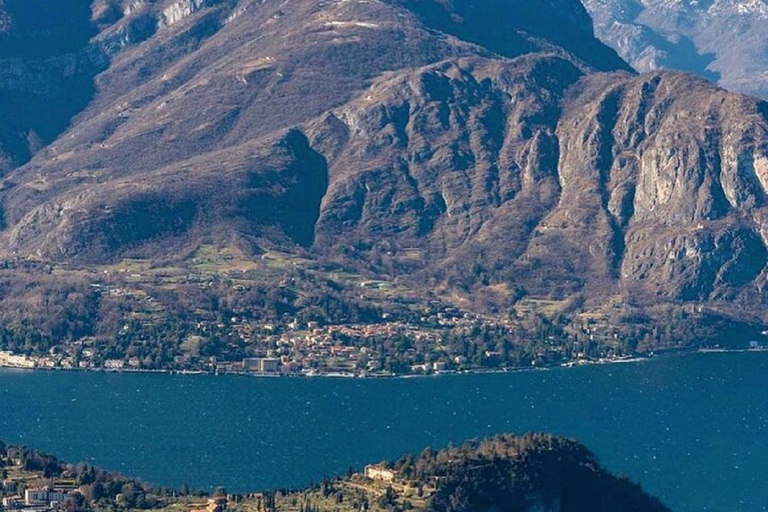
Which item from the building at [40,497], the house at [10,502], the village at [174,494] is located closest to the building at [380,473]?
the village at [174,494]

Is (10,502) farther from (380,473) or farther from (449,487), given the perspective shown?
(449,487)

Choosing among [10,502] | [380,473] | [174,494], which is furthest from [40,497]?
[380,473]

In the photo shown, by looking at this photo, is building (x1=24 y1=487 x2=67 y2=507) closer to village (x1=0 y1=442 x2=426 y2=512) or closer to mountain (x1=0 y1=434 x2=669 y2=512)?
village (x1=0 y1=442 x2=426 y2=512)

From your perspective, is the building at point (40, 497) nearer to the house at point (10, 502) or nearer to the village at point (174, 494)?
the village at point (174, 494)

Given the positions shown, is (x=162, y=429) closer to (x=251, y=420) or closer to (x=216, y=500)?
(x=251, y=420)

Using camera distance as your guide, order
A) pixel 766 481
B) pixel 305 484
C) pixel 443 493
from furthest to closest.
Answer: pixel 766 481
pixel 305 484
pixel 443 493

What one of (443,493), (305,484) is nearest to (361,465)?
(305,484)

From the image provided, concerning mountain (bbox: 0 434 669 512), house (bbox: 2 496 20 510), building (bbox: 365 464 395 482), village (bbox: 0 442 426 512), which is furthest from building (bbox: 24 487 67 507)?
building (bbox: 365 464 395 482)
